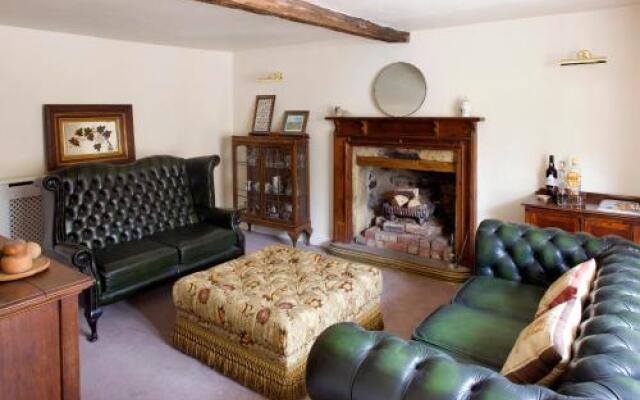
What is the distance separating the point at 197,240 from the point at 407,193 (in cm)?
218

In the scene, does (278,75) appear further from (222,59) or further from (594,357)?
(594,357)

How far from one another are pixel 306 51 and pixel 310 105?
0.57 meters

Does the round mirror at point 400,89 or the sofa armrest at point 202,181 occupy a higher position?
the round mirror at point 400,89

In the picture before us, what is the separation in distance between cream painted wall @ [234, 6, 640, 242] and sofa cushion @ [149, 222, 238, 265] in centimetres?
184

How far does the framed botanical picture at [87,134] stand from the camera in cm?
443

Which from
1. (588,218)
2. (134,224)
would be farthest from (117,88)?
(588,218)

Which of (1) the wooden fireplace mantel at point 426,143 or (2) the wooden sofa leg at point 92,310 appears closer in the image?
(2) the wooden sofa leg at point 92,310

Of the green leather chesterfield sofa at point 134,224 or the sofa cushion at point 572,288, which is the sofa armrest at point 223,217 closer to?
the green leather chesterfield sofa at point 134,224

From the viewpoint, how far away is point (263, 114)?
18.8 feet

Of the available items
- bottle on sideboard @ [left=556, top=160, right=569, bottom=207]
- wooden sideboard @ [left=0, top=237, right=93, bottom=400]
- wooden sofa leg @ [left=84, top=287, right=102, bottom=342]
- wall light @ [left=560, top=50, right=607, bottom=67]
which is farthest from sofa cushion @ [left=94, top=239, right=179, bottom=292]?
wall light @ [left=560, top=50, right=607, bottom=67]

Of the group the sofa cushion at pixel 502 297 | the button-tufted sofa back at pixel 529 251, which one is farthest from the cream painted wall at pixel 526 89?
the sofa cushion at pixel 502 297

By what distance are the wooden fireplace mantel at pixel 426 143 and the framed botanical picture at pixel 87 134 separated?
2.07 metres

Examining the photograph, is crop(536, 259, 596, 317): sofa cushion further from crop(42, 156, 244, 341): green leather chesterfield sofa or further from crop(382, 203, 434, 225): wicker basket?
crop(42, 156, 244, 341): green leather chesterfield sofa

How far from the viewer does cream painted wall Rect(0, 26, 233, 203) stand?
13.8 ft
